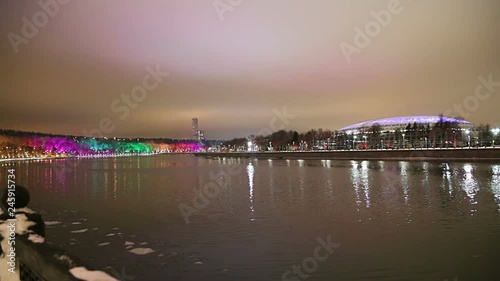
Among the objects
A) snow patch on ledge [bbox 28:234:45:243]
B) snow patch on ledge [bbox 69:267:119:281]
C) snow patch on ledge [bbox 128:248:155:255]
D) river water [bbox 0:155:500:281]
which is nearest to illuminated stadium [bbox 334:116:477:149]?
river water [bbox 0:155:500:281]

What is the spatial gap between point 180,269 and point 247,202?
12570mm

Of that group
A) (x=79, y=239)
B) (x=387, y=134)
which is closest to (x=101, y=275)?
(x=79, y=239)

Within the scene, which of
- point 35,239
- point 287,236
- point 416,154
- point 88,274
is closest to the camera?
point 88,274

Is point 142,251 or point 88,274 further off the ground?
point 88,274

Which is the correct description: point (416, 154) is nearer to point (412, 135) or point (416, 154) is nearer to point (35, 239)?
point (412, 135)

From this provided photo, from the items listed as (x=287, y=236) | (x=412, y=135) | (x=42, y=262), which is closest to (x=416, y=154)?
(x=412, y=135)

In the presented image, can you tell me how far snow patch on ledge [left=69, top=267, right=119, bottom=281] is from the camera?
3.51 meters

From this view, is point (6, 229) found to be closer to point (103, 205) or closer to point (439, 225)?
point (439, 225)

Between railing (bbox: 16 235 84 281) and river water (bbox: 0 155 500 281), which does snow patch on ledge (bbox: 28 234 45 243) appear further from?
river water (bbox: 0 155 500 281)

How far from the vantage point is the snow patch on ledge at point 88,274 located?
11.5ft

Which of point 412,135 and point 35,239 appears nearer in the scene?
point 35,239

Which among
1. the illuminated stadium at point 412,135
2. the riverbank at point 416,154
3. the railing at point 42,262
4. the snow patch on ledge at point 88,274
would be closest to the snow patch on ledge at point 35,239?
the railing at point 42,262

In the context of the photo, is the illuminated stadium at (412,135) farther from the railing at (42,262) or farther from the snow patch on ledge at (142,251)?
the railing at (42,262)

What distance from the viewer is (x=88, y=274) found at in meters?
3.57
